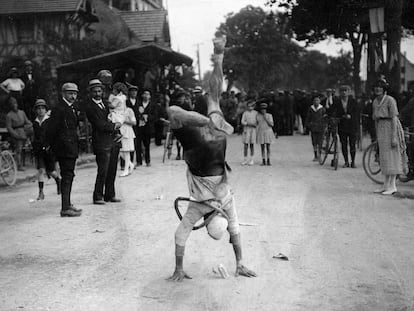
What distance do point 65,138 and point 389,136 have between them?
5334 mm

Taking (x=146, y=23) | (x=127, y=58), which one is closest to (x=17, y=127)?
(x=127, y=58)

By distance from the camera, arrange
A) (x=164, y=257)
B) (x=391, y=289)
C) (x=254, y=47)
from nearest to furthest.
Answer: (x=391, y=289)
(x=164, y=257)
(x=254, y=47)

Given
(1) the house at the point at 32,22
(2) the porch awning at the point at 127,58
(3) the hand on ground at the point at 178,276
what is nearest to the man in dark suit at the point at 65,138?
(3) the hand on ground at the point at 178,276

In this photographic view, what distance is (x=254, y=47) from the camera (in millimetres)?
49656

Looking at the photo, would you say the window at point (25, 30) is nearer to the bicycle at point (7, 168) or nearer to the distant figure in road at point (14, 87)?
the distant figure in road at point (14, 87)

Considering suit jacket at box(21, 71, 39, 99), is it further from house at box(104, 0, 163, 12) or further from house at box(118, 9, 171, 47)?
house at box(104, 0, 163, 12)

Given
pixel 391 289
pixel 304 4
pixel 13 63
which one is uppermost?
pixel 304 4

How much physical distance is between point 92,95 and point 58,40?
20.7m

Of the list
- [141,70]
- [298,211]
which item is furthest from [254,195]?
[141,70]

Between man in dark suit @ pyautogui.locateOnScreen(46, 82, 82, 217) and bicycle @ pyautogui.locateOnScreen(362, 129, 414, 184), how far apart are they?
230 inches

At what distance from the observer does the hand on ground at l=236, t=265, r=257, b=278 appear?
19.1 feet

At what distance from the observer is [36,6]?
31438mm

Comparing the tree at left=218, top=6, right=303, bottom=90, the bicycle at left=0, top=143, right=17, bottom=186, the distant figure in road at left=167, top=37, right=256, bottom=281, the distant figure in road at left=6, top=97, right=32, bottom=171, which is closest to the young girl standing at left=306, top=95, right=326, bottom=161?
the distant figure in road at left=6, top=97, right=32, bottom=171

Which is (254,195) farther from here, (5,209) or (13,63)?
(13,63)
